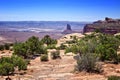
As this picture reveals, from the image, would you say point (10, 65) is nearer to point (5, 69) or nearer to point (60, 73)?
point (5, 69)

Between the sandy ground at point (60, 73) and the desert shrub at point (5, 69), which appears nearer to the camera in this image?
the sandy ground at point (60, 73)

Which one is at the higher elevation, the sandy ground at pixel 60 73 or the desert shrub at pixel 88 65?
the desert shrub at pixel 88 65

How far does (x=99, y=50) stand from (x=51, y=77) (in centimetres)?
1024

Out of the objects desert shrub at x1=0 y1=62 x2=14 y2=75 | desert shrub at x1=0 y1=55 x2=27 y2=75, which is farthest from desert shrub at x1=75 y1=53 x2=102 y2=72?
desert shrub at x1=0 y1=62 x2=14 y2=75

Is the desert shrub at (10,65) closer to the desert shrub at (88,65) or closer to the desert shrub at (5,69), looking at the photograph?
the desert shrub at (5,69)

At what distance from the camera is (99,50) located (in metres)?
31.8

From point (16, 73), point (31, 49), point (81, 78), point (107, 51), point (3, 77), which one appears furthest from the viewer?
point (31, 49)

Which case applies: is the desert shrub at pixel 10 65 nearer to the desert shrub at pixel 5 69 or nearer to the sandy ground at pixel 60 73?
the desert shrub at pixel 5 69

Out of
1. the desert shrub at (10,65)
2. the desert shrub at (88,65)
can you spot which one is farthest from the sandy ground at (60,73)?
the desert shrub at (10,65)

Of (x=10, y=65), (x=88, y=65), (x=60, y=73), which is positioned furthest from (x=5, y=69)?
(x=88, y=65)

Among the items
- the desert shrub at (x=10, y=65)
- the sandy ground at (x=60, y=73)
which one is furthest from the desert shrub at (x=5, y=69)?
the sandy ground at (x=60, y=73)

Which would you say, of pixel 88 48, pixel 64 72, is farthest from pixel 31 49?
pixel 64 72

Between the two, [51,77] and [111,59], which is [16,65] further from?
[111,59]

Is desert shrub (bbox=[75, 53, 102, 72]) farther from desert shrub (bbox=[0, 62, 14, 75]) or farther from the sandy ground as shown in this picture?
desert shrub (bbox=[0, 62, 14, 75])
